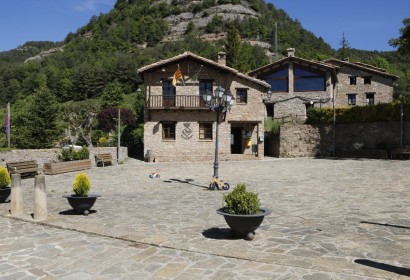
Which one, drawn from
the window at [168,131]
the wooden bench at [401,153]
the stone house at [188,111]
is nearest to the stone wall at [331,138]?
the wooden bench at [401,153]

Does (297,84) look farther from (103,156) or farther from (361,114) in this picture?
(103,156)

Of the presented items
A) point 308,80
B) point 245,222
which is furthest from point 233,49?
point 245,222

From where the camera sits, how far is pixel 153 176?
17312 mm

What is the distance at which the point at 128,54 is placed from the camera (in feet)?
285

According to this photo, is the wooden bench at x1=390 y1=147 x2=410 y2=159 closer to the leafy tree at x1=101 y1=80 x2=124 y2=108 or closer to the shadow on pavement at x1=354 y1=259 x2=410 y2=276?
the shadow on pavement at x1=354 y1=259 x2=410 y2=276

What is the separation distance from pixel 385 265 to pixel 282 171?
13697 mm

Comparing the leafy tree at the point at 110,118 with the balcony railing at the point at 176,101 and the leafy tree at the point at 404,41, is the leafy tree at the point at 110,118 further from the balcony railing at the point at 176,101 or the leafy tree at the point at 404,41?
the leafy tree at the point at 404,41

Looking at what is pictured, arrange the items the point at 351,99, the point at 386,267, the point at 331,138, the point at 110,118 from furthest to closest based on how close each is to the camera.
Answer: the point at 351,99
the point at 110,118
the point at 331,138
the point at 386,267

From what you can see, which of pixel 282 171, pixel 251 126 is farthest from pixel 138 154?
pixel 282 171

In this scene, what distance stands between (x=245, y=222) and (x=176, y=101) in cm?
1985

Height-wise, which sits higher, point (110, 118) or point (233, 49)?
point (233, 49)

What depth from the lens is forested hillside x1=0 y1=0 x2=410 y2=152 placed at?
111 ft

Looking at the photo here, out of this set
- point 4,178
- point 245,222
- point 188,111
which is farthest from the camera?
point 188,111

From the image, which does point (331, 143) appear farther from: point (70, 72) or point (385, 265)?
point (70, 72)
